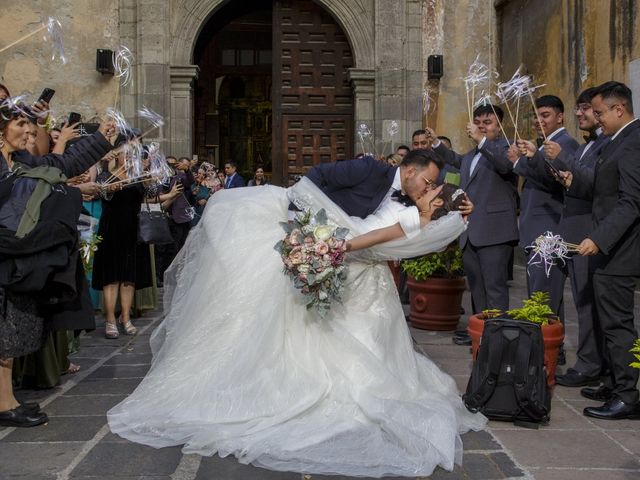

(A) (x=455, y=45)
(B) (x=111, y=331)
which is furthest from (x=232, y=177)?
(B) (x=111, y=331)

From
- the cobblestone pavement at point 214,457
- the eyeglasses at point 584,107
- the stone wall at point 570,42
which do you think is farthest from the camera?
the stone wall at point 570,42

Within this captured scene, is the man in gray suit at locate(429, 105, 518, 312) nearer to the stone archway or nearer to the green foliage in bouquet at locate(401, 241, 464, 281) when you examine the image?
the green foliage in bouquet at locate(401, 241, 464, 281)

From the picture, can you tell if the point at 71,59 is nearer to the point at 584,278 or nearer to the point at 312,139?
the point at 312,139

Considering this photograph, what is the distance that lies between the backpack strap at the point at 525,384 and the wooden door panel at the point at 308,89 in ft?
30.8

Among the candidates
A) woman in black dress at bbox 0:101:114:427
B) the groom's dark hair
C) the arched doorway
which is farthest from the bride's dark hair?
the arched doorway

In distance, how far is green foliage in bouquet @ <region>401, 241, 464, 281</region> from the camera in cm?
680

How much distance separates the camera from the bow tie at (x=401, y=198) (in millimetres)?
4258

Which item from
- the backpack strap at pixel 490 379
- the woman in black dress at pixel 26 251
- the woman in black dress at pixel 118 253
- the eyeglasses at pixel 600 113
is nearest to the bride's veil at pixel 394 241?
the backpack strap at pixel 490 379

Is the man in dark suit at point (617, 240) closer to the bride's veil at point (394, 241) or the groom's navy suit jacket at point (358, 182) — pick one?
the bride's veil at point (394, 241)

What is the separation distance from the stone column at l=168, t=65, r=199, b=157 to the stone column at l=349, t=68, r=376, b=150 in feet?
9.40

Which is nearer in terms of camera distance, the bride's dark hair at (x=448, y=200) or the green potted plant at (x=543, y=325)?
the bride's dark hair at (x=448, y=200)

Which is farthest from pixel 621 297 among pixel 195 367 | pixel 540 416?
pixel 195 367

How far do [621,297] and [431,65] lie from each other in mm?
9252

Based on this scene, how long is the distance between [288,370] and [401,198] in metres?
1.20
